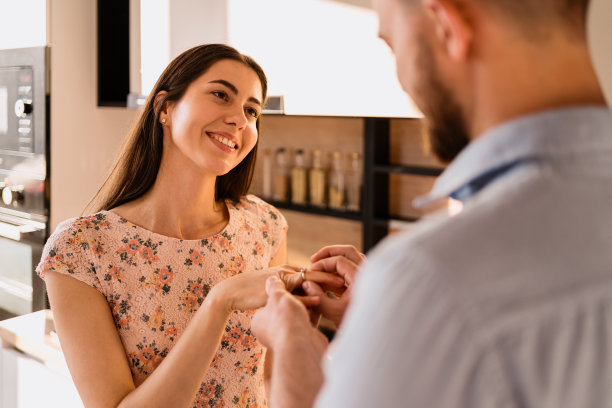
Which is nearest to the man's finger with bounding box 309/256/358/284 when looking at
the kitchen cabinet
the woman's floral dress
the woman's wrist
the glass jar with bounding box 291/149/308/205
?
the woman's wrist

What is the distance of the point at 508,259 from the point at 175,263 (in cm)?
101

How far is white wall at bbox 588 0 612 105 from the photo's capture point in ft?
4.44

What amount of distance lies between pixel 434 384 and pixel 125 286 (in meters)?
0.96

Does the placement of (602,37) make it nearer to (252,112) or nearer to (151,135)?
(252,112)

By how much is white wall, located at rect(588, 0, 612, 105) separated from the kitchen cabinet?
44cm

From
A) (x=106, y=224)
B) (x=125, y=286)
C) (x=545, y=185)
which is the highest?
(x=545, y=185)

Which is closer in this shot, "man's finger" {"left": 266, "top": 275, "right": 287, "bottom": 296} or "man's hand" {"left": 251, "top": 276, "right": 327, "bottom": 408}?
"man's hand" {"left": 251, "top": 276, "right": 327, "bottom": 408}

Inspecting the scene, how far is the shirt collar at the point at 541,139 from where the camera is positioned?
0.47 metres

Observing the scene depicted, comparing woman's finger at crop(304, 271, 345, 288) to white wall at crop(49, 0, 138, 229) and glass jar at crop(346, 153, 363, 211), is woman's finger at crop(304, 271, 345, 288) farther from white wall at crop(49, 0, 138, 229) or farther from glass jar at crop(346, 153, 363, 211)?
white wall at crop(49, 0, 138, 229)

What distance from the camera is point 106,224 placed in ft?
4.32

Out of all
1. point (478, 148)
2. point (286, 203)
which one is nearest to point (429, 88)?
point (478, 148)

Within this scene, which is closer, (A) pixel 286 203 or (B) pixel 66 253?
(B) pixel 66 253

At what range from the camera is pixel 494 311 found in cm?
42

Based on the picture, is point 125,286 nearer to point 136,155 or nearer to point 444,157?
point 136,155
